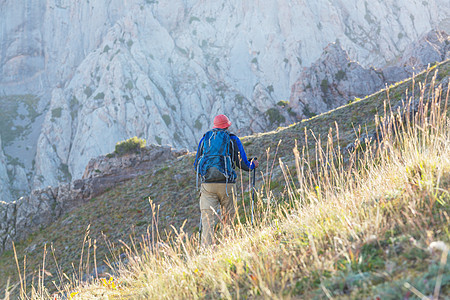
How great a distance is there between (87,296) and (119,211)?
1398cm

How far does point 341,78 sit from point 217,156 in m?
50.0

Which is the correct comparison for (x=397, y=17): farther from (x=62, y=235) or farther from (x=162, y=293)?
(x=162, y=293)

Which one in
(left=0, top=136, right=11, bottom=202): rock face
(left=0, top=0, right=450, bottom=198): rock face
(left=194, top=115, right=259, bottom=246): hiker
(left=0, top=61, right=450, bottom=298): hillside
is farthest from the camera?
(left=0, top=0, right=450, bottom=198): rock face

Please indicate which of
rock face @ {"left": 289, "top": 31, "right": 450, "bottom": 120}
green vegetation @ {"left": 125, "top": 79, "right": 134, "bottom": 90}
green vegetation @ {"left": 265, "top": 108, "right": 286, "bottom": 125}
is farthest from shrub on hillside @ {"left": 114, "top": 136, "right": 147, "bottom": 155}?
green vegetation @ {"left": 125, "top": 79, "right": 134, "bottom": 90}

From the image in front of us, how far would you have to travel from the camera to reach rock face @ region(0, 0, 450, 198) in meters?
70.9

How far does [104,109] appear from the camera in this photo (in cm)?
7112

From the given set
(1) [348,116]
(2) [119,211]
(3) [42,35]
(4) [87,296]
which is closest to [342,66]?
(1) [348,116]

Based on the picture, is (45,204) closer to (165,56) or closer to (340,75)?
(340,75)

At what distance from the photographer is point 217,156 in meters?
6.09

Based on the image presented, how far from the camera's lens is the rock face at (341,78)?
50.1 meters

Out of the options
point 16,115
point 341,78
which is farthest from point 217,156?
point 16,115

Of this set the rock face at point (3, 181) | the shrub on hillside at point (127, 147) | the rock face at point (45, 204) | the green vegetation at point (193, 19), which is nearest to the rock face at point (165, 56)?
the green vegetation at point (193, 19)

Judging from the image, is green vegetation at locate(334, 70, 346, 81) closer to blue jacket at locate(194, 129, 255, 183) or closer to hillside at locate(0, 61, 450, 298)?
hillside at locate(0, 61, 450, 298)

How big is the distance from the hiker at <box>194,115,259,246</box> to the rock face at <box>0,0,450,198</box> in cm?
6180
